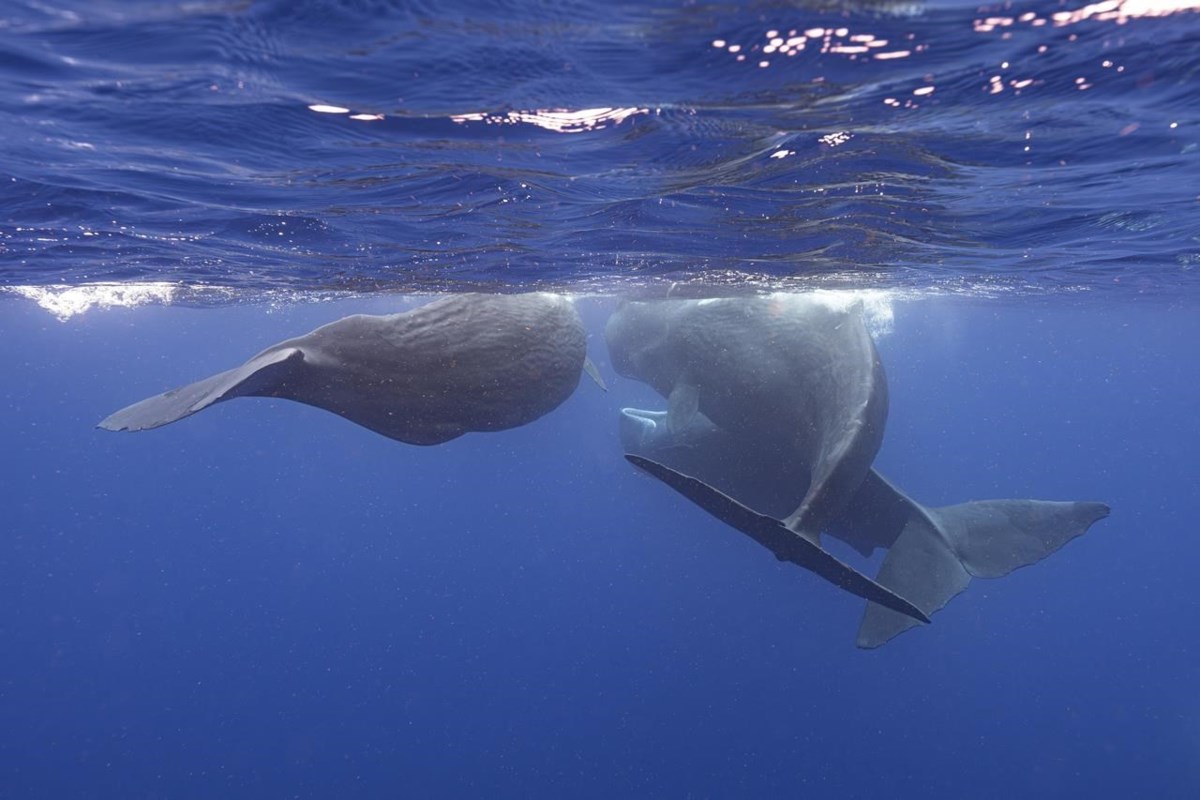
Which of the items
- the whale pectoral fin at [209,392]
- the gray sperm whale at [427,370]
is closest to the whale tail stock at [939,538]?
the gray sperm whale at [427,370]

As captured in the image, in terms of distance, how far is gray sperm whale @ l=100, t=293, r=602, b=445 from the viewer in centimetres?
721

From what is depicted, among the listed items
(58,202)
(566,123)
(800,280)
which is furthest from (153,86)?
(800,280)

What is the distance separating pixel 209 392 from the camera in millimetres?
6363

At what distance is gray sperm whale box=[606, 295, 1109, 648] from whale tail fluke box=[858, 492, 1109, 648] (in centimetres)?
2

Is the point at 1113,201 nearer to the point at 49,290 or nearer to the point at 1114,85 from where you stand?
the point at 1114,85

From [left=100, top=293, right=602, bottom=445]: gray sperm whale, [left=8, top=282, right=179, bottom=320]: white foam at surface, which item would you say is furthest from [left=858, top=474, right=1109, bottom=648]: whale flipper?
[left=8, top=282, right=179, bottom=320]: white foam at surface

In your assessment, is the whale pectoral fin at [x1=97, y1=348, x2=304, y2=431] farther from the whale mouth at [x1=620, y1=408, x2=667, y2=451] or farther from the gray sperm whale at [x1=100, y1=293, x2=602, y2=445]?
the whale mouth at [x1=620, y1=408, x2=667, y2=451]

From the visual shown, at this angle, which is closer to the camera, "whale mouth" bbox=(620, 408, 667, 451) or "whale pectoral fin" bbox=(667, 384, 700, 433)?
"whale pectoral fin" bbox=(667, 384, 700, 433)

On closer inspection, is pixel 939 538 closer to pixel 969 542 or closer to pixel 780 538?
pixel 969 542

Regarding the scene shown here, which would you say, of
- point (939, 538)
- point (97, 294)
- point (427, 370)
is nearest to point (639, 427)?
point (939, 538)

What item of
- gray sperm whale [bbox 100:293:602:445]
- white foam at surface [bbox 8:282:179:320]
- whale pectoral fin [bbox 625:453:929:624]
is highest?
gray sperm whale [bbox 100:293:602:445]

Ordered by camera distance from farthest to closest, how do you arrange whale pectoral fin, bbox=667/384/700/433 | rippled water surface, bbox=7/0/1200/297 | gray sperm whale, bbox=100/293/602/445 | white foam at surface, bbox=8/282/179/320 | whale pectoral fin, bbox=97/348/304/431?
white foam at surface, bbox=8/282/179/320 → whale pectoral fin, bbox=667/384/700/433 → gray sperm whale, bbox=100/293/602/445 → rippled water surface, bbox=7/0/1200/297 → whale pectoral fin, bbox=97/348/304/431

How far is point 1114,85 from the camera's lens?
24.9ft

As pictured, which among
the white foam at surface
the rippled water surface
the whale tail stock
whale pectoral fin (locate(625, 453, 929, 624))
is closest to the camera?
the rippled water surface
